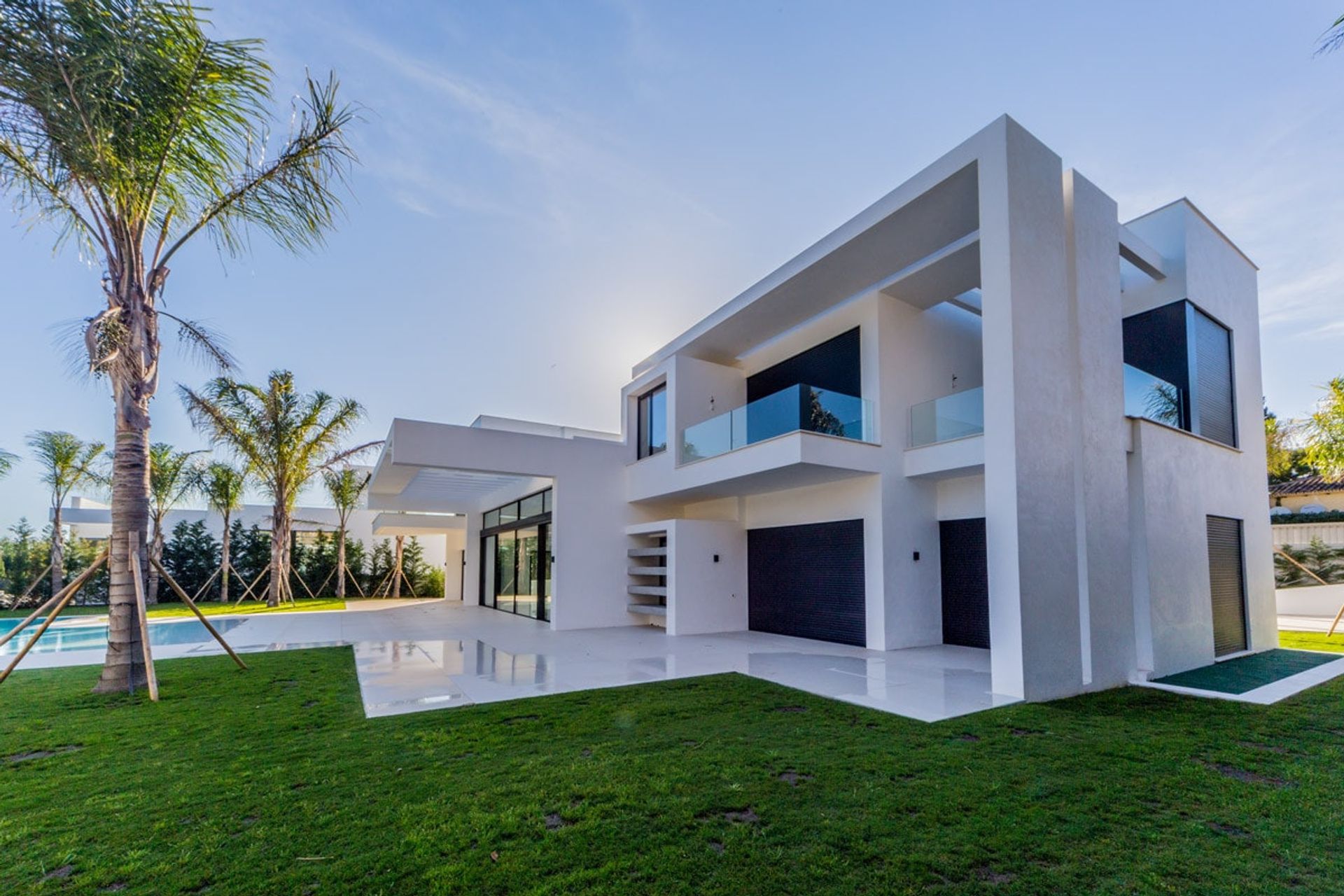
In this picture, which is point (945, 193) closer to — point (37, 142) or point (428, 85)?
point (428, 85)

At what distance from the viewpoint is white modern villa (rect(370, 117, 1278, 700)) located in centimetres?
707

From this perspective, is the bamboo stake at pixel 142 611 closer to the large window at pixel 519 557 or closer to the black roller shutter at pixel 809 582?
the large window at pixel 519 557

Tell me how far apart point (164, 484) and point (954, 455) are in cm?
2141

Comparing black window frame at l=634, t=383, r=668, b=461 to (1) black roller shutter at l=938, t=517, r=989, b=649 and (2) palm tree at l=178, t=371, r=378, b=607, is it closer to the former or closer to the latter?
(1) black roller shutter at l=938, t=517, r=989, b=649

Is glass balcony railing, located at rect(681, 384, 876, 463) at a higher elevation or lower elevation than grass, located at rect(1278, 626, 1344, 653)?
higher

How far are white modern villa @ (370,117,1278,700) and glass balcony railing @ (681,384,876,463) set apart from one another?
44mm

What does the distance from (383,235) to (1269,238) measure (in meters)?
14.8

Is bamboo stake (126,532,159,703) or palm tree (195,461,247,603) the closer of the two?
bamboo stake (126,532,159,703)

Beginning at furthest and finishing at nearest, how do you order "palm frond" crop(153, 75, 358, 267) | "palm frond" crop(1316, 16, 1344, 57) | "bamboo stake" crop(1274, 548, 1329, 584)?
"bamboo stake" crop(1274, 548, 1329, 584)
"palm frond" crop(153, 75, 358, 267)
"palm frond" crop(1316, 16, 1344, 57)

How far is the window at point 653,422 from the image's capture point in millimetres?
14102

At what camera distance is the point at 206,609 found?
58.2 feet

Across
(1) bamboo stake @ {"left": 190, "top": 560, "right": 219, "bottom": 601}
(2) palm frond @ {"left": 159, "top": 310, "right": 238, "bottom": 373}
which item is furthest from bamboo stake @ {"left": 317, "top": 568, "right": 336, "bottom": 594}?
(2) palm frond @ {"left": 159, "top": 310, "right": 238, "bottom": 373}

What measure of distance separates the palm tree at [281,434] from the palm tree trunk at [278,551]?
0.02 meters

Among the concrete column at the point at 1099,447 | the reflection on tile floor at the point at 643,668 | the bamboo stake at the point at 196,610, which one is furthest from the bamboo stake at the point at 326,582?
the concrete column at the point at 1099,447
